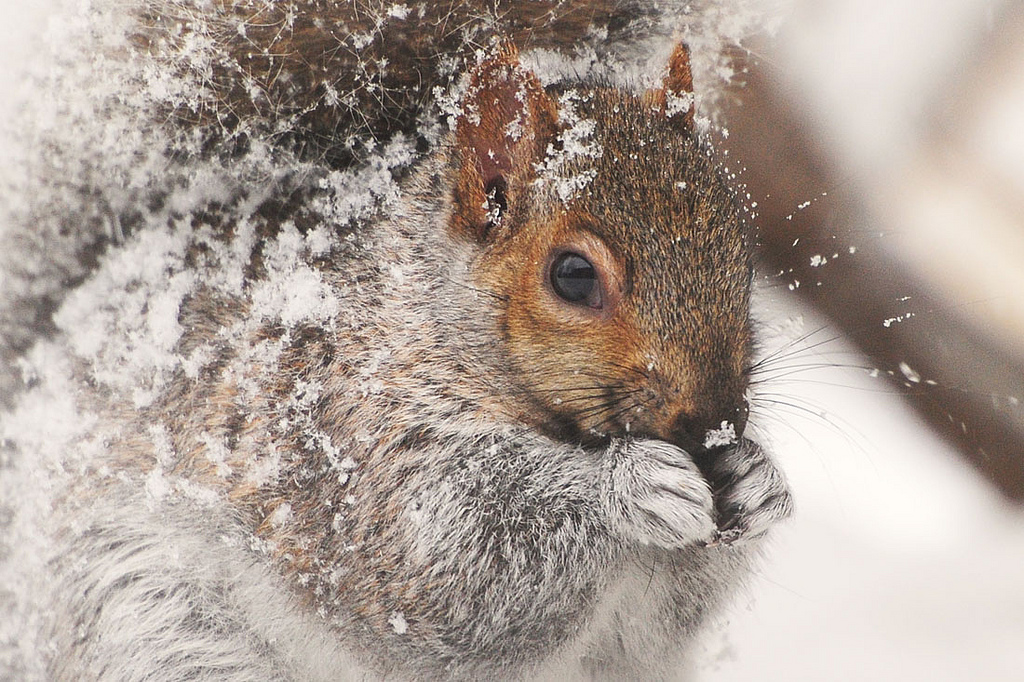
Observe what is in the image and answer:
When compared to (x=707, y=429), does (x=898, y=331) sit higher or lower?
higher

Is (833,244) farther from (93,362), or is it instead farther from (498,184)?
(93,362)

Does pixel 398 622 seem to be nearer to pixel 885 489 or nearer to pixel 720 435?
pixel 720 435

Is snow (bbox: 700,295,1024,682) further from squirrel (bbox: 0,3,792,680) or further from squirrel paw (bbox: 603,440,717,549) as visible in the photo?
squirrel paw (bbox: 603,440,717,549)

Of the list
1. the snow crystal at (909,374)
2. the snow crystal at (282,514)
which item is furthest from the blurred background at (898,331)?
the snow crystal at (282,514)

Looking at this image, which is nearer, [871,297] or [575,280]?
[575,280]

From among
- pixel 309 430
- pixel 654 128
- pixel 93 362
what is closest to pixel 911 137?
pixel 654 128

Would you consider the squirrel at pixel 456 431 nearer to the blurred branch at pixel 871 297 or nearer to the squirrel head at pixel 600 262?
the squirrel head at pixel 600 262

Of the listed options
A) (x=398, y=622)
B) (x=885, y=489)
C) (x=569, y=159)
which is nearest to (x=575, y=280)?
(x=569, y=159)
